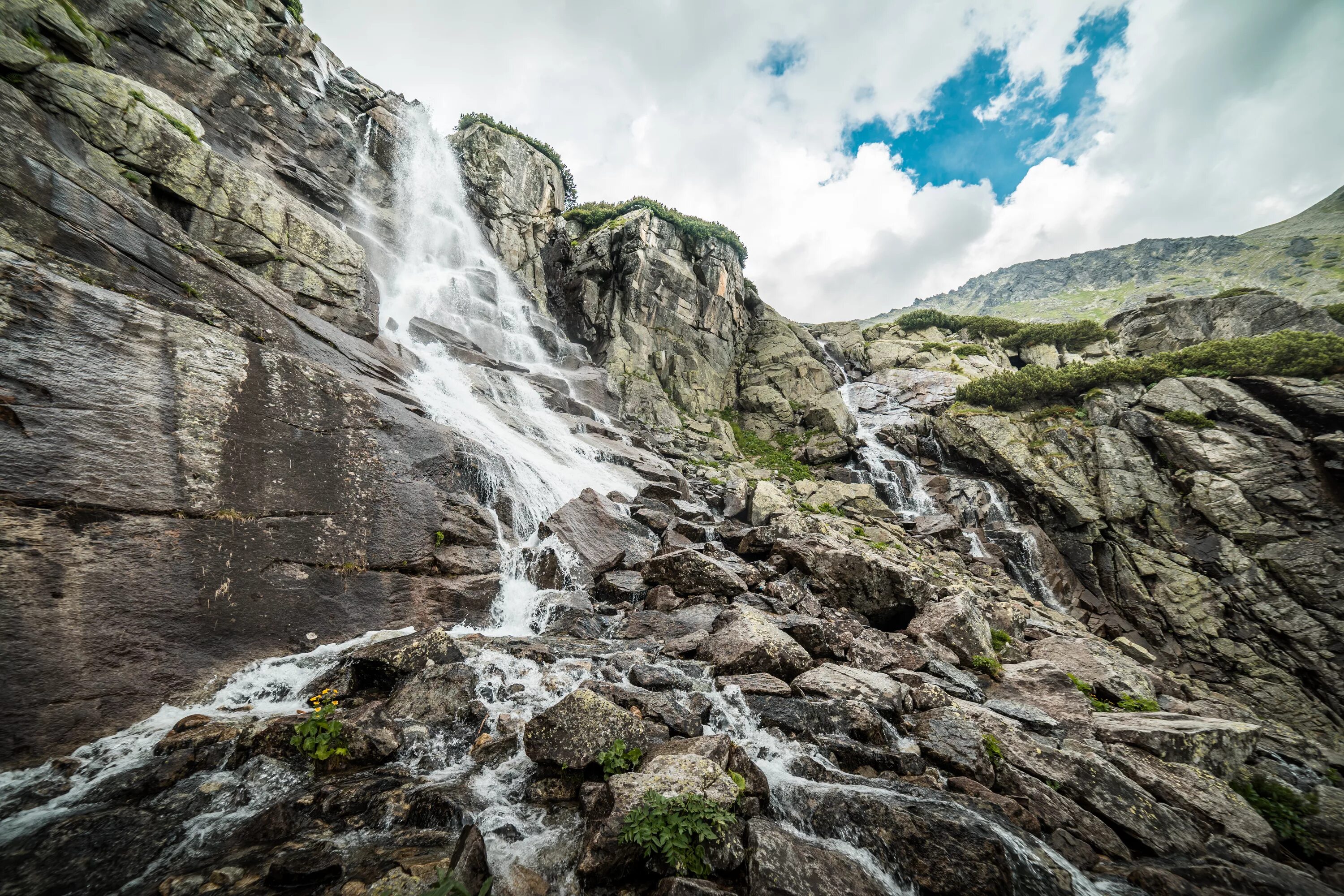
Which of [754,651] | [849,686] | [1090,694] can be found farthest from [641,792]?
[1090,694]

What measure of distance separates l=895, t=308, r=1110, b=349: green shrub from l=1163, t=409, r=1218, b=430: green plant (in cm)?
2428

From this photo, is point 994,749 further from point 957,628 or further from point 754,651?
point 957,628

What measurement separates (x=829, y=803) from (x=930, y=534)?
20405 mm

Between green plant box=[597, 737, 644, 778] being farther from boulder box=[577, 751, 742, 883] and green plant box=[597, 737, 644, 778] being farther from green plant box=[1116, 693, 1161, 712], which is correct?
green plant box=[1116, 693, 1161, 712]

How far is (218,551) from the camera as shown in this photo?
701 cm

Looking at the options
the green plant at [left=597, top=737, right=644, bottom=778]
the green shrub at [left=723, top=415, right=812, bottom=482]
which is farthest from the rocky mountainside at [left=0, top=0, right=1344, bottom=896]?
the green shrub at [left=723, top=415, right=812, bottom=482]

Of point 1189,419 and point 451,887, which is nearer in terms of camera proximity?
point 451,887

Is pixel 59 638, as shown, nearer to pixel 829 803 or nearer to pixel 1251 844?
pixel 829 803

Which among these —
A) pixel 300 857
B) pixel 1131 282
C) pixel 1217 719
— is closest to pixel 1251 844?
pixel 1217 719

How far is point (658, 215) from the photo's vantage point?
43.1m

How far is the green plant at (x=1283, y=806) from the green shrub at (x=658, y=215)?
148 ft

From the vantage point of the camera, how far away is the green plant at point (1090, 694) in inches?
351

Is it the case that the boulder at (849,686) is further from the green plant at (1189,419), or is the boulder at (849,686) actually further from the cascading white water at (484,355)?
the green plant at (1189,419)

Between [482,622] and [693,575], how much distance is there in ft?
16.6
